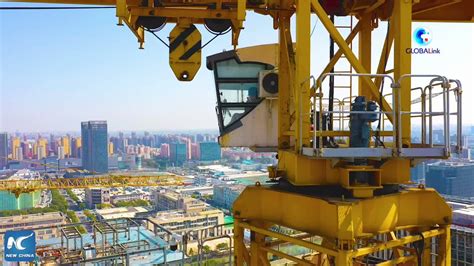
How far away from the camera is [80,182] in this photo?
90.2 meters

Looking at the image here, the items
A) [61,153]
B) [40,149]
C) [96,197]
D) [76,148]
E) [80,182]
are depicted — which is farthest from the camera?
[40,149]

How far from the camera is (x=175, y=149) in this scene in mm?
143375

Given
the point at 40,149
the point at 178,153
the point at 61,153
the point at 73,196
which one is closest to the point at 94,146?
the point at 73,196

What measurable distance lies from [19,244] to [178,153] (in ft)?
423

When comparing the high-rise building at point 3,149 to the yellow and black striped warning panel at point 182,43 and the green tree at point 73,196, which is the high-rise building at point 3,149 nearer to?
the green tree at point 73,196

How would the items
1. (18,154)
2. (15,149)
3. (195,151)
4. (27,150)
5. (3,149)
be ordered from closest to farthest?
(3,149) → (18,154) → (15,149) → (27,150) → (195,151)

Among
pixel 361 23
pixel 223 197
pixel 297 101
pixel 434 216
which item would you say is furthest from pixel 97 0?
pixel 223 197

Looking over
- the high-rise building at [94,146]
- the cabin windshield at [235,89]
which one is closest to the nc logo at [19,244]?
the cabin windshield at [235,89]

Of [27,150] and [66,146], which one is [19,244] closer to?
[27,150]

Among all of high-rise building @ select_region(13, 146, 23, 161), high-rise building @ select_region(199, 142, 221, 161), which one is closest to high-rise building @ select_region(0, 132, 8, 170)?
high-rise building @ select_region(13, 146, 23, 161)

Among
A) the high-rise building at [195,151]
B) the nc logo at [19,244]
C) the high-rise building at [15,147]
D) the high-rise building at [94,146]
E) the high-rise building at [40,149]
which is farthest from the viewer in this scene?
the high-rise building at [195,151]

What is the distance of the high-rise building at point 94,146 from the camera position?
112 metres

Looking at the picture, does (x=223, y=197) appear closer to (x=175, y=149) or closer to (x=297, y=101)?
(x=175, y=149)

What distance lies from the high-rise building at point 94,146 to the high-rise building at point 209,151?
1706 inches
